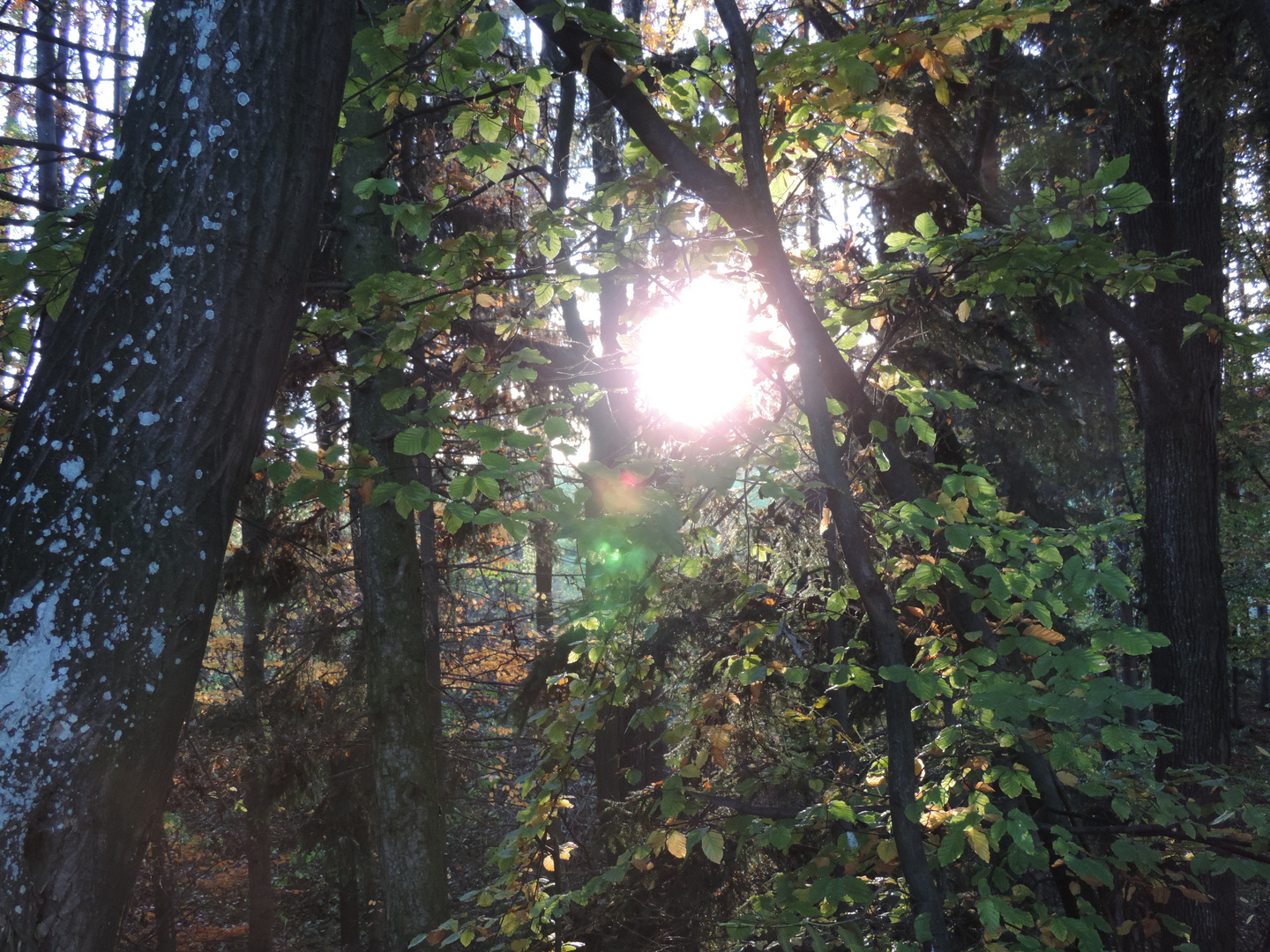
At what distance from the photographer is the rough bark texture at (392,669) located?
15.9 feet

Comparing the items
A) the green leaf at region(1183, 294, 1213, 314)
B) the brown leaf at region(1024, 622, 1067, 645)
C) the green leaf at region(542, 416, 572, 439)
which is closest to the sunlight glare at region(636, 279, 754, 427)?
the green leaf at region(542, 416, 572, 439)

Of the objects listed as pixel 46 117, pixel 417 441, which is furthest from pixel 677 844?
pixel 46 117

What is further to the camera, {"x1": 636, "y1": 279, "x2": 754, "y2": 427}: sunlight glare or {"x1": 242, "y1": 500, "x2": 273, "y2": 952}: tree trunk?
{"x1": 242, "y1": 500, "x2": 273, "y2": 952}: tree trunk

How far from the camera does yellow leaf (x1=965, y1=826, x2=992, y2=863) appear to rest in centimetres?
225

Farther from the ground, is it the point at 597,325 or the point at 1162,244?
the point at 597,325

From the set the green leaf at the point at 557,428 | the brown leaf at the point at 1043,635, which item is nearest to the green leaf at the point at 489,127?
the green leaf at the point at 557,428

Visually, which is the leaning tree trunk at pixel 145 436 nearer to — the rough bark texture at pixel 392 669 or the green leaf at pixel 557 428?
the green leaf at pixel 557 428

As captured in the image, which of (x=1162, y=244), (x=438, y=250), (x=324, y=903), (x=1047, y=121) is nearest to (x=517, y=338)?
(x=438, y=250)

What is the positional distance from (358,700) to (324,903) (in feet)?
31.5

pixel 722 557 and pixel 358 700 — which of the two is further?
pixel 358 700

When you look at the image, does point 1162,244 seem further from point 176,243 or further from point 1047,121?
point 176,243

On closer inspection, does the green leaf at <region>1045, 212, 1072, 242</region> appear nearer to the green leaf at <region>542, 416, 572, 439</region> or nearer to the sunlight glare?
the sunlight glare

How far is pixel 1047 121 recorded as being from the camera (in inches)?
324

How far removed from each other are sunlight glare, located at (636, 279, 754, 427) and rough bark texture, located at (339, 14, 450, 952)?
93.7 inches
